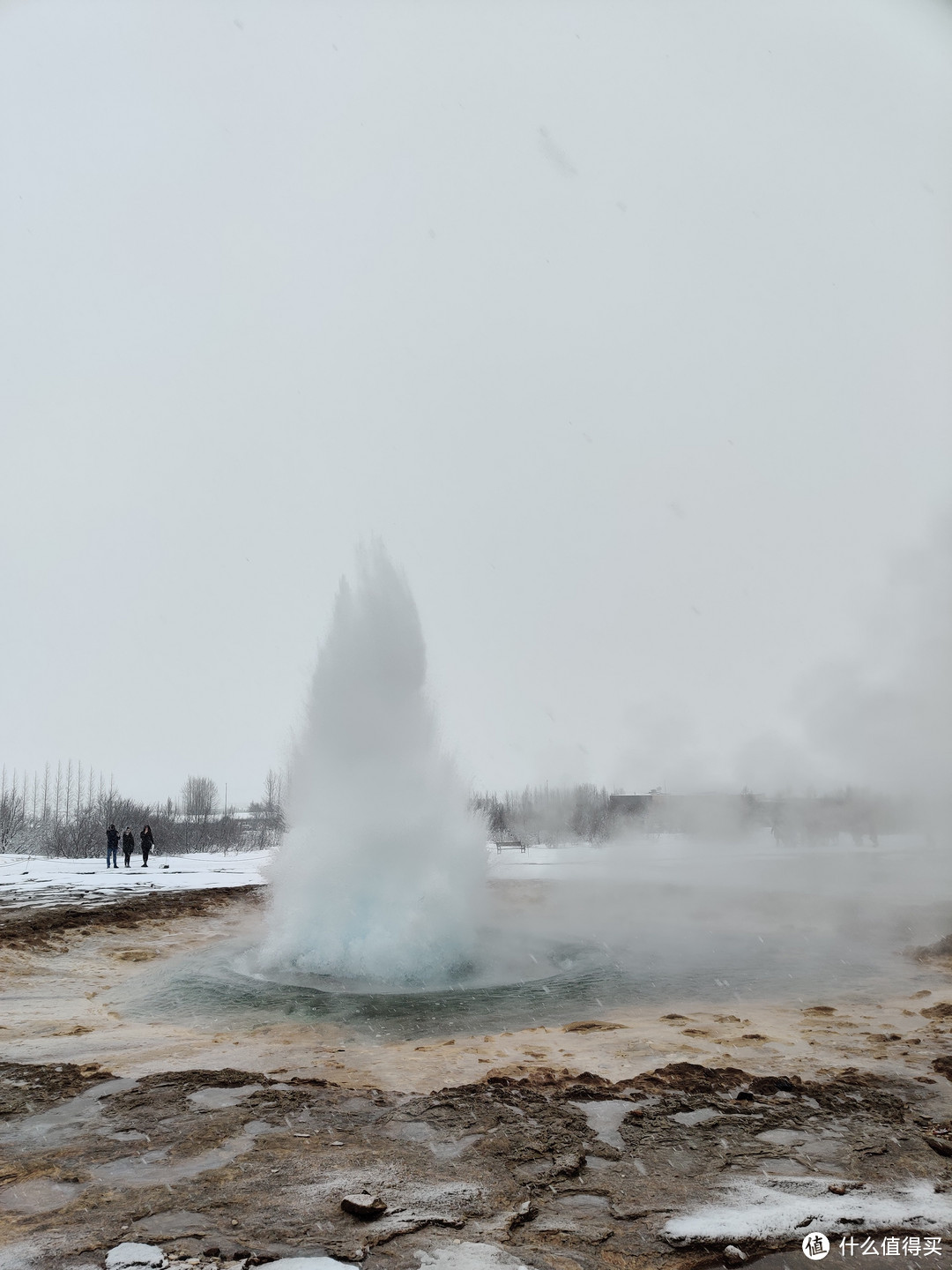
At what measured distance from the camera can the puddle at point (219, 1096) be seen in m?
5.61

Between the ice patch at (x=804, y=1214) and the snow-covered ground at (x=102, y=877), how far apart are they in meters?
17.2

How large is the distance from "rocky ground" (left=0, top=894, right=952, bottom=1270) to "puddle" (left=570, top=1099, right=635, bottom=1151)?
2 cm

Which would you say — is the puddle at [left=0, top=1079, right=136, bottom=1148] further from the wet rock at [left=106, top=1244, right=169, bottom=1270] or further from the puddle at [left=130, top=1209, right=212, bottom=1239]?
the wet rock at [left=106, top=1244, right=169, bottom=1270]

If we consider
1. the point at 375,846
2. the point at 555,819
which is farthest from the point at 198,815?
the point at 375,846

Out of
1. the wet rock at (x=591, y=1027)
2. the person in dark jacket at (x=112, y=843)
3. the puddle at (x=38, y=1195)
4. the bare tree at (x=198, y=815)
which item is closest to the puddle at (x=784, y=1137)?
the wet rock at (x=591, y=1027)

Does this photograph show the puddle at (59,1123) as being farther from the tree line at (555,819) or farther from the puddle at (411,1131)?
the tree line at (555,819)

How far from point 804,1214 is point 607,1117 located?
5.84 ft

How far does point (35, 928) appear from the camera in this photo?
1483 cm

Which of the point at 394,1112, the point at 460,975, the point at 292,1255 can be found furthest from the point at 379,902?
the point at 292,1255

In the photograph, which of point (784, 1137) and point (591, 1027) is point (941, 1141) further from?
point (591, 1027)

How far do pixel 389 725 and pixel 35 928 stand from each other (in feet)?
27.3

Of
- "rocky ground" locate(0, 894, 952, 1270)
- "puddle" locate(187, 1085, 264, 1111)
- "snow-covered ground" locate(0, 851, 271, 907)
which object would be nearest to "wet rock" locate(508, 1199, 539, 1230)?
"rocky ground" locate(0, 894, 952, 1270)

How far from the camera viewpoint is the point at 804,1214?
3.88 meters

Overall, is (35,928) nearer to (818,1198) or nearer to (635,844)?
(818,1198)
